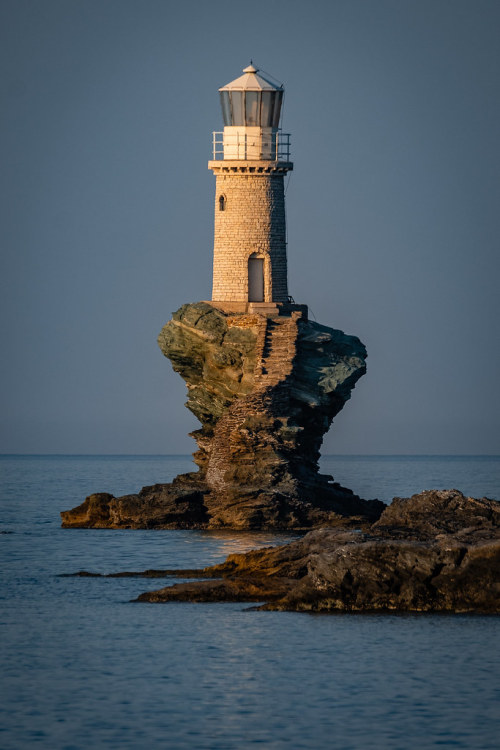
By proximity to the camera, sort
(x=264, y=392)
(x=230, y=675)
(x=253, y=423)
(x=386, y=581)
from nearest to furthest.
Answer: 1. (x=230, y=675)
2. (x=386, y=581)
3. (x=253, y=423)
4. (x=264, y=392)

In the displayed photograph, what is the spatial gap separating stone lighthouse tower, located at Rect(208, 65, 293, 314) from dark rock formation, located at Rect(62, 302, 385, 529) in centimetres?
169

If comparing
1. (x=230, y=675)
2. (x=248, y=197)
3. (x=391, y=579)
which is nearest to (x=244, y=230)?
(x=248, y=197)

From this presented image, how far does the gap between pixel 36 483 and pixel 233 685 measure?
78947 mm

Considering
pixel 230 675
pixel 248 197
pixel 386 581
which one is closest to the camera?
pixel 230 675

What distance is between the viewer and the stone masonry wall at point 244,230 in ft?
162

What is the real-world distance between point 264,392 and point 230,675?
2156 centimetres

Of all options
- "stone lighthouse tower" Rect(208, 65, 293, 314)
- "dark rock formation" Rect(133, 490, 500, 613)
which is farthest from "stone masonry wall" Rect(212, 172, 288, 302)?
"dark rock formation" Rect(133, 490, 500, 613)

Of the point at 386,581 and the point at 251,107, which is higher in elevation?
the point at 251,107

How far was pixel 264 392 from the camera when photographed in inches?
1779

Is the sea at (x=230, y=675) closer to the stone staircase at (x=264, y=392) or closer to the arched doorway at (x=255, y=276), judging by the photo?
the stone staircase at (x=264, y=392)

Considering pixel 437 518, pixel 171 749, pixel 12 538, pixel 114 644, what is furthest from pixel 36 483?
pixel 171 749

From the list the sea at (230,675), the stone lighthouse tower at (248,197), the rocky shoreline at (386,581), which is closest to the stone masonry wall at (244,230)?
the stone lighthouse tower at (248,197)

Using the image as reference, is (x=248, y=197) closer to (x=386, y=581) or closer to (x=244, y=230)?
(x=244, y=230)

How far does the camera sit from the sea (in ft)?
67.3
